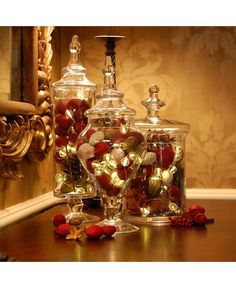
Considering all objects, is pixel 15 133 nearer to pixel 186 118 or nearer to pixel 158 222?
pixel 158 222

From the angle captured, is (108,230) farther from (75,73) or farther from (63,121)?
(75,73)

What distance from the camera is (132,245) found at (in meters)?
0.93

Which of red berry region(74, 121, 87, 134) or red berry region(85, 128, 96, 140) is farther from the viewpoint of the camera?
red berry region(74, 121, 87, 134)

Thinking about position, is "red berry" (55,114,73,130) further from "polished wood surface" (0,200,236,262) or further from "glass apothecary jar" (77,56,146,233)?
"polished wood surface" (0,200,236,262)

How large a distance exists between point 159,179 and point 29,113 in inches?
11.8

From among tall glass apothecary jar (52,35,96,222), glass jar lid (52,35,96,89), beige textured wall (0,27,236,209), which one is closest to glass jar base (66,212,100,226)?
tall glass apothecary jar (52,35,96,222)

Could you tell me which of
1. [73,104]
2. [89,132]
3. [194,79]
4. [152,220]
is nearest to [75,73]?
[73,104]

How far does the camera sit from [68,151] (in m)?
1.14

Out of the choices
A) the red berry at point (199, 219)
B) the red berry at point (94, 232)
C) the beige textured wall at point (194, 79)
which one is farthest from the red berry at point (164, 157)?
the beige textured wall at point (194, 79)

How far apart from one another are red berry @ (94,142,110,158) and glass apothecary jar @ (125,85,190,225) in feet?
0.43

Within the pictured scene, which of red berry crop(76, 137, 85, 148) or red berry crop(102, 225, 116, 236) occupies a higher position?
red berry crop(76, 137, 85, 148)

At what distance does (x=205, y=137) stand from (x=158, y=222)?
617 millimetres

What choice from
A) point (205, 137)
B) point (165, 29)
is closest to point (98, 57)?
point (165, 29)

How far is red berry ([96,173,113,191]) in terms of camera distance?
1022 mm
